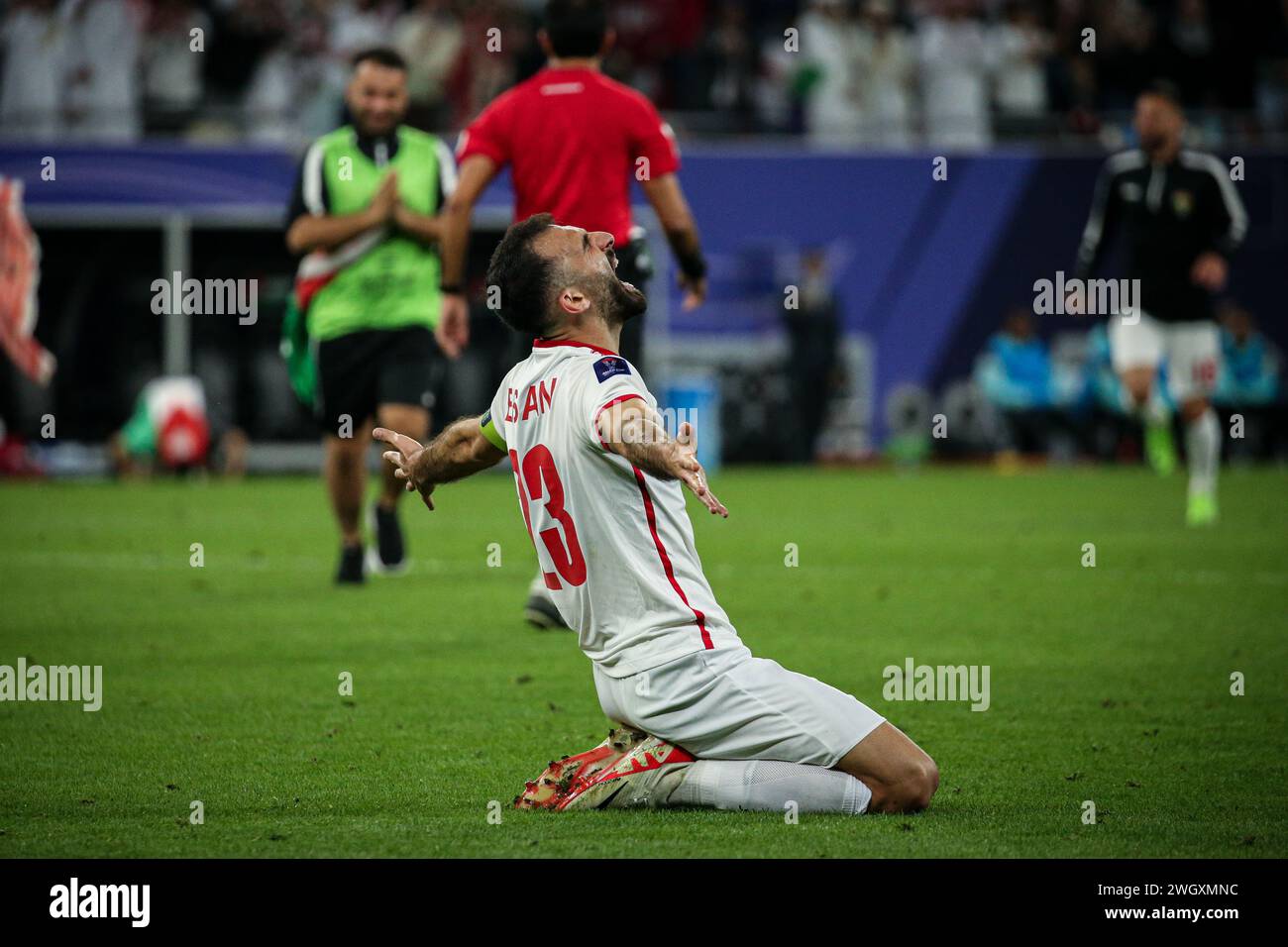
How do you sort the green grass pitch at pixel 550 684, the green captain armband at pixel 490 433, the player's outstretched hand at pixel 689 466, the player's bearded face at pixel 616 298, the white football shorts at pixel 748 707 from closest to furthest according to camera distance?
the player's outstretched hand at pixel 689 466
the green grass pitch at pixel 550 684
the white football shorts at pixel 748 707
the player's bearded face at pixel 616 298
the green captain armband at pixel 490 433

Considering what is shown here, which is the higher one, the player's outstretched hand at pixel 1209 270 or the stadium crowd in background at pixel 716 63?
the stadium crowd in background at pixel 716 63

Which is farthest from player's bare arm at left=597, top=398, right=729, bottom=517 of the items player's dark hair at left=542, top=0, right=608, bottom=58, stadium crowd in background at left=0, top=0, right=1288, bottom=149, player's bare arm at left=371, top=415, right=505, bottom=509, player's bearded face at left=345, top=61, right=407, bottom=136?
stadium crowd in background at left=0, top=0, right=1288, bottom=149

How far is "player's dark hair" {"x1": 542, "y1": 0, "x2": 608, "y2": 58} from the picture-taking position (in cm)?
849

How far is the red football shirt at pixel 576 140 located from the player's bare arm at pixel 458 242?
0.09 m

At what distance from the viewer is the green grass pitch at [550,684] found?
4.68m

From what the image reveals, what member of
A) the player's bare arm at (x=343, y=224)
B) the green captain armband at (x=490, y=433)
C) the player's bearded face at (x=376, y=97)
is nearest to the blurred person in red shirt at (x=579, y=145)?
the player's bare arm at (x=343, y=224)

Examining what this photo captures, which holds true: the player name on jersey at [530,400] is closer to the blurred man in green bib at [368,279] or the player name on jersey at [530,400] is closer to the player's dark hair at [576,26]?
the player's dark hair at [576,26]

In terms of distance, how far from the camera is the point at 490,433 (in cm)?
512

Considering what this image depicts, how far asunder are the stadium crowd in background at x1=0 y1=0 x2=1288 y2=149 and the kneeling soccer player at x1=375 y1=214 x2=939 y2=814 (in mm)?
17070

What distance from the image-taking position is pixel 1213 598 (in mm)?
9727

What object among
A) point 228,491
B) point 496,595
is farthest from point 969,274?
point 496,595

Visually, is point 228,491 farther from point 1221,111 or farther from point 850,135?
point 1221,111

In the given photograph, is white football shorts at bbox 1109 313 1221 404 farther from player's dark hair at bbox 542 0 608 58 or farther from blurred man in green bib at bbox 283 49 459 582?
player's dark hair at bbox 542 0 608 58
